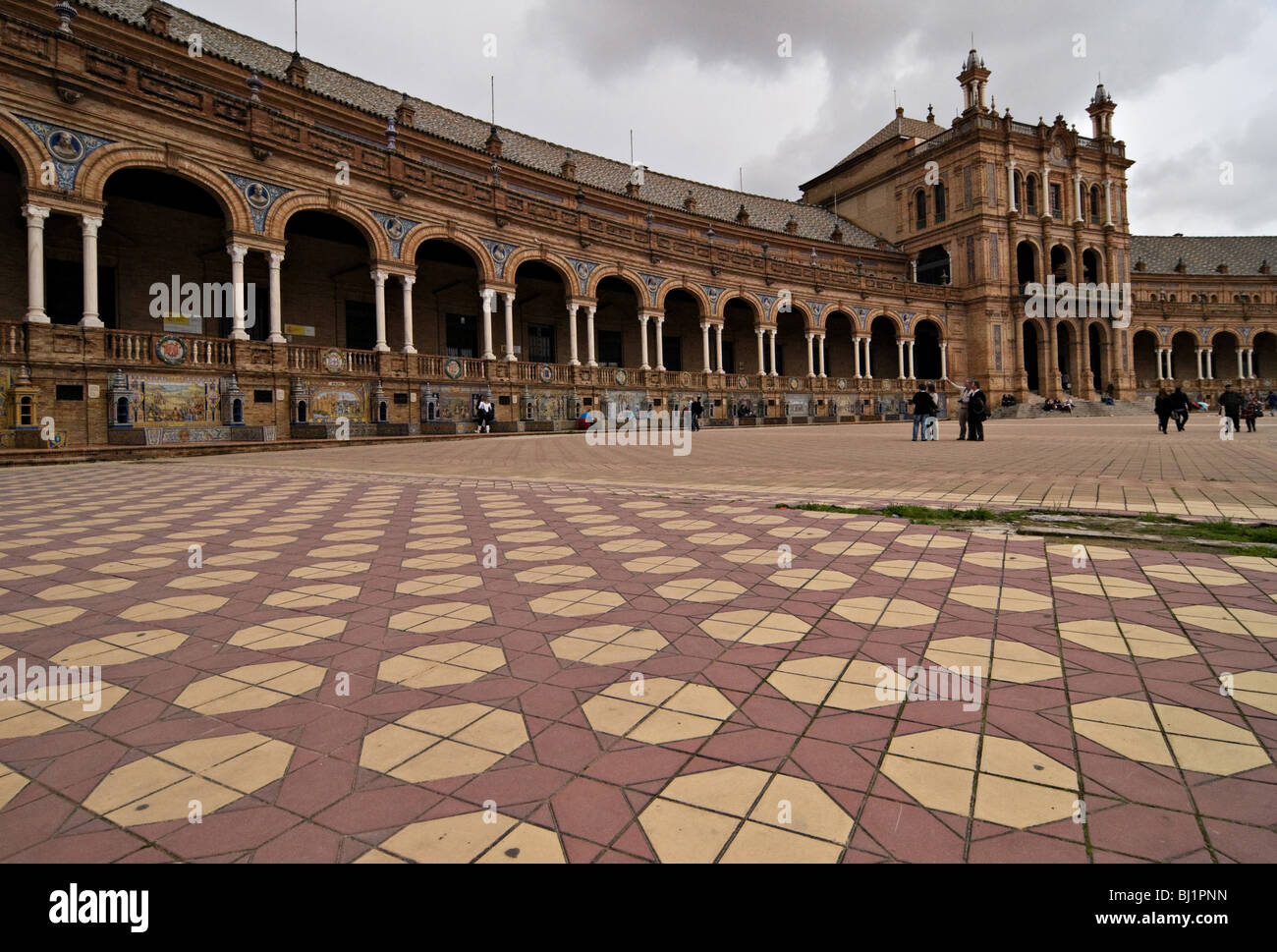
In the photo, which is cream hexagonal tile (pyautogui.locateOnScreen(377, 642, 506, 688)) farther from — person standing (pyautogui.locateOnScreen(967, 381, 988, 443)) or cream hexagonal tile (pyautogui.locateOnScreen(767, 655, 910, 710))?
person standing (pyautogui.locateOnScreen(967, 381, 988, 443))

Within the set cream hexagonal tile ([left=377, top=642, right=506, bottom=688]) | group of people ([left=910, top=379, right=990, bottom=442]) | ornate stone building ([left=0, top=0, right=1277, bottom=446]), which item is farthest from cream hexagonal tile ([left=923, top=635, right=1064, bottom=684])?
ornate stone building ([left=0, top=0, right=1277, bottom=446])

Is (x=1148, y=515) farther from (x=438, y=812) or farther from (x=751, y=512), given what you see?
(x=438, y=812)

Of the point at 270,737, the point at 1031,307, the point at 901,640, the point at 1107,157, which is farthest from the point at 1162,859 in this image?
the point at 1107,157

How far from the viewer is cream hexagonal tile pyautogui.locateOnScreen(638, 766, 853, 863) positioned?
1.48 metres

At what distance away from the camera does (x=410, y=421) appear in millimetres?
21422

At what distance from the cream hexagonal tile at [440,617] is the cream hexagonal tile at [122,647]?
95 centimetres

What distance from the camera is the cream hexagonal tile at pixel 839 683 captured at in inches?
87.9

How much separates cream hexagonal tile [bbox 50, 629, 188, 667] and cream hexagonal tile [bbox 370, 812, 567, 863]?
1952 mm

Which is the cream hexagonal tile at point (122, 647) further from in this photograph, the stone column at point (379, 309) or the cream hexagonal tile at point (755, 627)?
the stone column at point (379, 309)

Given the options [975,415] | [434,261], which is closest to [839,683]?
[975,415]

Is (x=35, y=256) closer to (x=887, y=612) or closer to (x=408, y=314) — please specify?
(x=408, y=314)

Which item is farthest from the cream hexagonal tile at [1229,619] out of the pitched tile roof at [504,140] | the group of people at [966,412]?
the pitched tile roof at [504,140]

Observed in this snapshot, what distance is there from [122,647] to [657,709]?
2443 millimetres
